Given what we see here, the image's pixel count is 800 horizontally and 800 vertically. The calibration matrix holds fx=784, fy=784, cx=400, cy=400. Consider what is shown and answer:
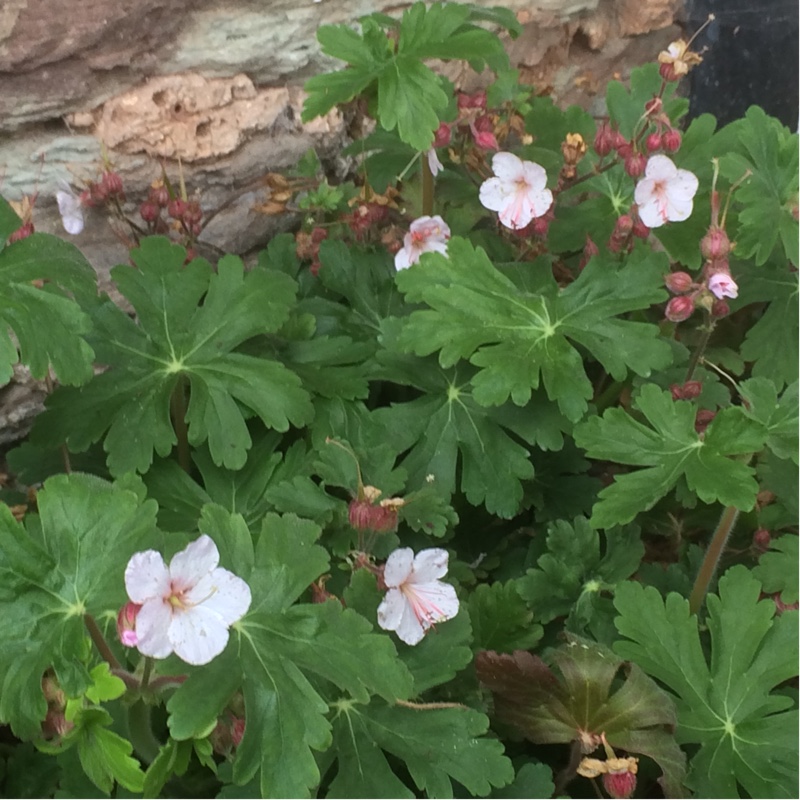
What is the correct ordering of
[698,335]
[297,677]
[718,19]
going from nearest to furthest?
[297,677]
[698,335]
[718,19]

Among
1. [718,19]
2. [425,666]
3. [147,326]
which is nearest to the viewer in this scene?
[425,666]

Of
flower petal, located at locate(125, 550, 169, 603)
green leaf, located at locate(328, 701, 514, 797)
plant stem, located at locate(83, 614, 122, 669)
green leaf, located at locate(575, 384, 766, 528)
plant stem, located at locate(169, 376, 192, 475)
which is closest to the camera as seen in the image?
flower petal, located at locate(125, 550, 169, 603)

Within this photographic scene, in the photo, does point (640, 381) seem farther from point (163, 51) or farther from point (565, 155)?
point (163, 51)

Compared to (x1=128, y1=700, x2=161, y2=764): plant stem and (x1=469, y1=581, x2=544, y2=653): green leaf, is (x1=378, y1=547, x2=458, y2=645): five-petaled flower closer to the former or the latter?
(x1=469, y1=581, x2=544, y2=653): green leaf

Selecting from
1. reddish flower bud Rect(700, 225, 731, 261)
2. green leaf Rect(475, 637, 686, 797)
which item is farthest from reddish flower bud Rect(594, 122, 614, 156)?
green leaf Rect(475, 637, 686, 797)

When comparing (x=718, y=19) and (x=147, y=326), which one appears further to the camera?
(x=718, y=19)

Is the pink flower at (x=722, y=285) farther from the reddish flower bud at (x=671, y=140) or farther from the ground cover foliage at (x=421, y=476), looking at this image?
the reddish flower bud at (x=671, y=140)

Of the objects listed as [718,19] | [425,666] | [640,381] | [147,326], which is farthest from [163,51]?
[718,19]

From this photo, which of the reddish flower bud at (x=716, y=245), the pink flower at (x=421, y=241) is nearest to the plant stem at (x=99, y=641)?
the pink flower at (x=421, y=241)
